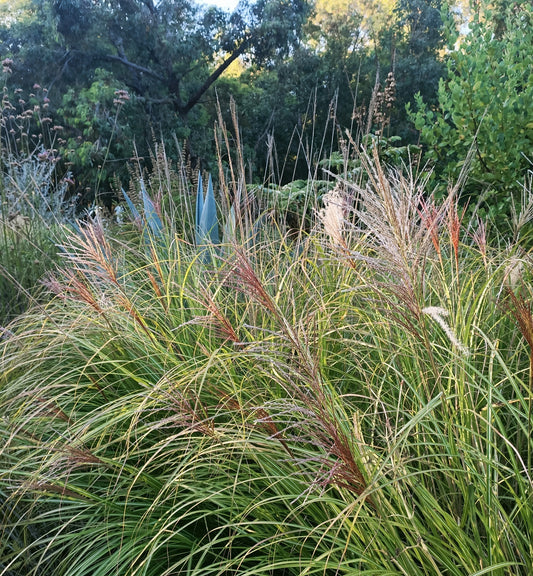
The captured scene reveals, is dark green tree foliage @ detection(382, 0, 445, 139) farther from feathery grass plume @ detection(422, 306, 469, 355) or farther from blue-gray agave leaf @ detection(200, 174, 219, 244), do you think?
feathery grass plume @ detection(422, 306, 469, 355)

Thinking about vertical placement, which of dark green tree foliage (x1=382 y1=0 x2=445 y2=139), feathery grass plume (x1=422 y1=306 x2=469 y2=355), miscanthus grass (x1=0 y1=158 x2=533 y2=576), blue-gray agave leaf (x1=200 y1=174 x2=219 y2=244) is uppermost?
dark green tree foliage (x1=382 y1=0 x2=445 y2=139)

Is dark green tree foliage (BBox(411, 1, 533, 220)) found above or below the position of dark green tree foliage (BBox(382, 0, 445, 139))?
below

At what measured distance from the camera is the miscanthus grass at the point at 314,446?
102 centimetres

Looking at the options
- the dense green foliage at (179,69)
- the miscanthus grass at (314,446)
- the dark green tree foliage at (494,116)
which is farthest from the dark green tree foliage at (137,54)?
the miscanthus grass at (314,446)

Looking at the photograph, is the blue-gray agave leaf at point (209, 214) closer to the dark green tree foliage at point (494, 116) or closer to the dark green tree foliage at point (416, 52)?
the dark green tree foliage at point (494, 116)

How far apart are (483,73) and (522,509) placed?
150 inches

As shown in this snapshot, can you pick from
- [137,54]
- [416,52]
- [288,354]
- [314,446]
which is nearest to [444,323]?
[288,354]

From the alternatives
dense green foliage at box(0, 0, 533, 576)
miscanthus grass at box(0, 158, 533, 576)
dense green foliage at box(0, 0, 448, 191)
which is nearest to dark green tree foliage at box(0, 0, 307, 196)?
dense green foliage at box(0, 0, 448, 191)

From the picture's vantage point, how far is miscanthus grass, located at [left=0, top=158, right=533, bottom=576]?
1.02m

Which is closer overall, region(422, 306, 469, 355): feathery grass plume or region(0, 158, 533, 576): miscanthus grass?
region(422, 306, 469, 355): feathery grass plume

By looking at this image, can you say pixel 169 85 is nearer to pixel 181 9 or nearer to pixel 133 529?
pixel 181 9

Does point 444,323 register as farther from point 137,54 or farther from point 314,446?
point 137,54

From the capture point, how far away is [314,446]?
1447mm

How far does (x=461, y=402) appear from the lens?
120 centimetres
